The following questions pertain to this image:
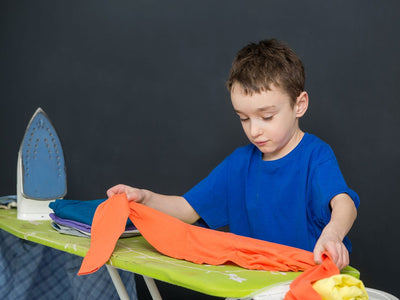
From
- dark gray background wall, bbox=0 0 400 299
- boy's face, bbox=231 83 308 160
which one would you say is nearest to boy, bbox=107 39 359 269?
boy's face, bbox=231 83 308 160

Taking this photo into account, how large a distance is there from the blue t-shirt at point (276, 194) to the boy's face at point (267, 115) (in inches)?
3.2

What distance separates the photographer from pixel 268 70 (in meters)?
1.49

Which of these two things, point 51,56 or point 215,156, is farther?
point 51,56

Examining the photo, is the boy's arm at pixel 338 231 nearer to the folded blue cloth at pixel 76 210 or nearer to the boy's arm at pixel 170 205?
the boy's arm at pixel 170 205

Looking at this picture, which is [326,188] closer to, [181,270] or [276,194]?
[276,194]

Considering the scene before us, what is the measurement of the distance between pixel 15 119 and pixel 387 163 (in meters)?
2.13

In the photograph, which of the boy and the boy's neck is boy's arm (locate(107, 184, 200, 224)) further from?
the boy's neck

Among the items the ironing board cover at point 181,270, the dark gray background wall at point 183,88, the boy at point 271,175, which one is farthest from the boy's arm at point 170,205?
the dark gray background wall at point 183,88

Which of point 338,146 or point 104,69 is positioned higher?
point 104,69

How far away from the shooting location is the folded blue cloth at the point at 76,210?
1.57 metres

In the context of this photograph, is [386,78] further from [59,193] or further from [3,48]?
[3,48]

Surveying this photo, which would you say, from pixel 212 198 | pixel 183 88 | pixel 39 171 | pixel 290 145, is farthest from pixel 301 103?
pixel 183 88

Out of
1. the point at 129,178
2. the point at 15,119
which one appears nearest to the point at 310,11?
the point at 129,178

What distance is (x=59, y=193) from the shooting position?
198 cm
